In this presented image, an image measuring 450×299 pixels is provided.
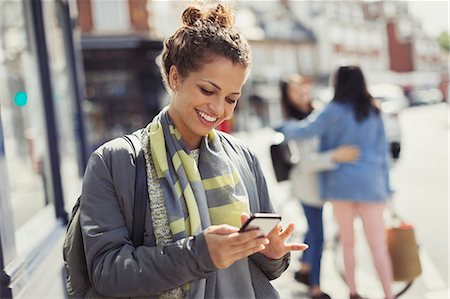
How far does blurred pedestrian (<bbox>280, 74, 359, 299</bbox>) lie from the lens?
4.43m

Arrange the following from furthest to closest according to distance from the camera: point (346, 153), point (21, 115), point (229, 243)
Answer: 1. point (21, 115)
2. point (346, 153)
3. point (229, 243)

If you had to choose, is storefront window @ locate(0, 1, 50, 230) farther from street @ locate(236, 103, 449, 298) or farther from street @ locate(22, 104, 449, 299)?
street @ locate(236, 103, 449, 298)

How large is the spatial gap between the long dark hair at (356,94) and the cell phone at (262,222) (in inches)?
106

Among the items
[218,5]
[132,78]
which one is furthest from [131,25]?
[218,5]

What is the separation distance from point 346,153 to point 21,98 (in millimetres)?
2200

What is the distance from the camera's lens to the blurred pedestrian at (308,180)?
4.43 m

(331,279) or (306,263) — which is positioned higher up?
(306,263)

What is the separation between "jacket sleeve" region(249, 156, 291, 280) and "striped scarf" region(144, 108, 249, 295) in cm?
13

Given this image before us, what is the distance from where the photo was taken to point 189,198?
1591mm

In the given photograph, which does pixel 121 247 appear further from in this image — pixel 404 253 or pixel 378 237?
pixel 404 253

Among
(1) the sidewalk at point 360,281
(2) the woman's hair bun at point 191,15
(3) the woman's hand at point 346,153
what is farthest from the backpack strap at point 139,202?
(3) the woman's hand at point 346,153

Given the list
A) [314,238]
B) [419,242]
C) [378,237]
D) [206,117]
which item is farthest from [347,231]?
[206,117]

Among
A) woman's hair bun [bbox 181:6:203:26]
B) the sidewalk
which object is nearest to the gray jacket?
woman's hair bun [bbox 181:6:203:26]

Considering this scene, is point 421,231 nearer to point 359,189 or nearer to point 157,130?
point 359,189
